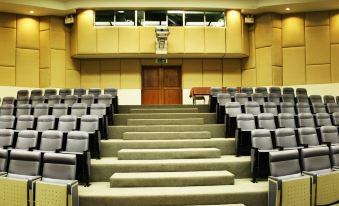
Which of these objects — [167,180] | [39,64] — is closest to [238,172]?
[167,180]

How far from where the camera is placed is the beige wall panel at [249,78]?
5675 millimetres

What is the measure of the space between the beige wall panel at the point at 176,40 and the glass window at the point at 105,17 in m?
1.06

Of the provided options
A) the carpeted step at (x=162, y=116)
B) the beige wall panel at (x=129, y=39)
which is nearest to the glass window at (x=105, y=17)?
the beige wall panel at (x=129, y=39)

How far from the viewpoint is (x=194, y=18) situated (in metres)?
5.68

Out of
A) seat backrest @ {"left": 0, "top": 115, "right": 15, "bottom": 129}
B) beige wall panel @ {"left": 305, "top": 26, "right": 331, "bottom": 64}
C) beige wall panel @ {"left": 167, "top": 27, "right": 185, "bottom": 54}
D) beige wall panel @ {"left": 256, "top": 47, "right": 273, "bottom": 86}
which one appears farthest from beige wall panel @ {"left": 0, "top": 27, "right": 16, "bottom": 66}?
beige wall panel @ {"left": 305, "top": 26, "right": 331, "bottom": 64}

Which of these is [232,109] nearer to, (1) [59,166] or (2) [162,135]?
(2) [162,135]

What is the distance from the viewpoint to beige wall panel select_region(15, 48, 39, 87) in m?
5.41

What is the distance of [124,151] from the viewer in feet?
9.12

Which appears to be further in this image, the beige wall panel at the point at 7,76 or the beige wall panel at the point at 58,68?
the beige wall panel at the point at 58,68

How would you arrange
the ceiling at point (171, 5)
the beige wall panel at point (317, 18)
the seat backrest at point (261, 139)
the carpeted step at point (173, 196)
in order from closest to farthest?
1. the carpeted step at point (173, 196)
2. the seat backrest at point (261, 139)
3. the ceiling at point (171, 5)
4. the beige wall panel at point (317, 18)

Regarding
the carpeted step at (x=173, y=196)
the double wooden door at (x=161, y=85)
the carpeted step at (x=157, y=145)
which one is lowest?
the carpeted step at (x=173, y=196)

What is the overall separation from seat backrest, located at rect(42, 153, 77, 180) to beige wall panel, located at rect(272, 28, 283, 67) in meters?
4.24

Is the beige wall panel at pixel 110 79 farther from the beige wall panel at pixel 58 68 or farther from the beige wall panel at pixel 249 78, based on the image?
the beige wall panel at pixel 249 78

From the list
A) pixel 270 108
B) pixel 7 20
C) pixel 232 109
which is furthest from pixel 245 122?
pixel 7 20
